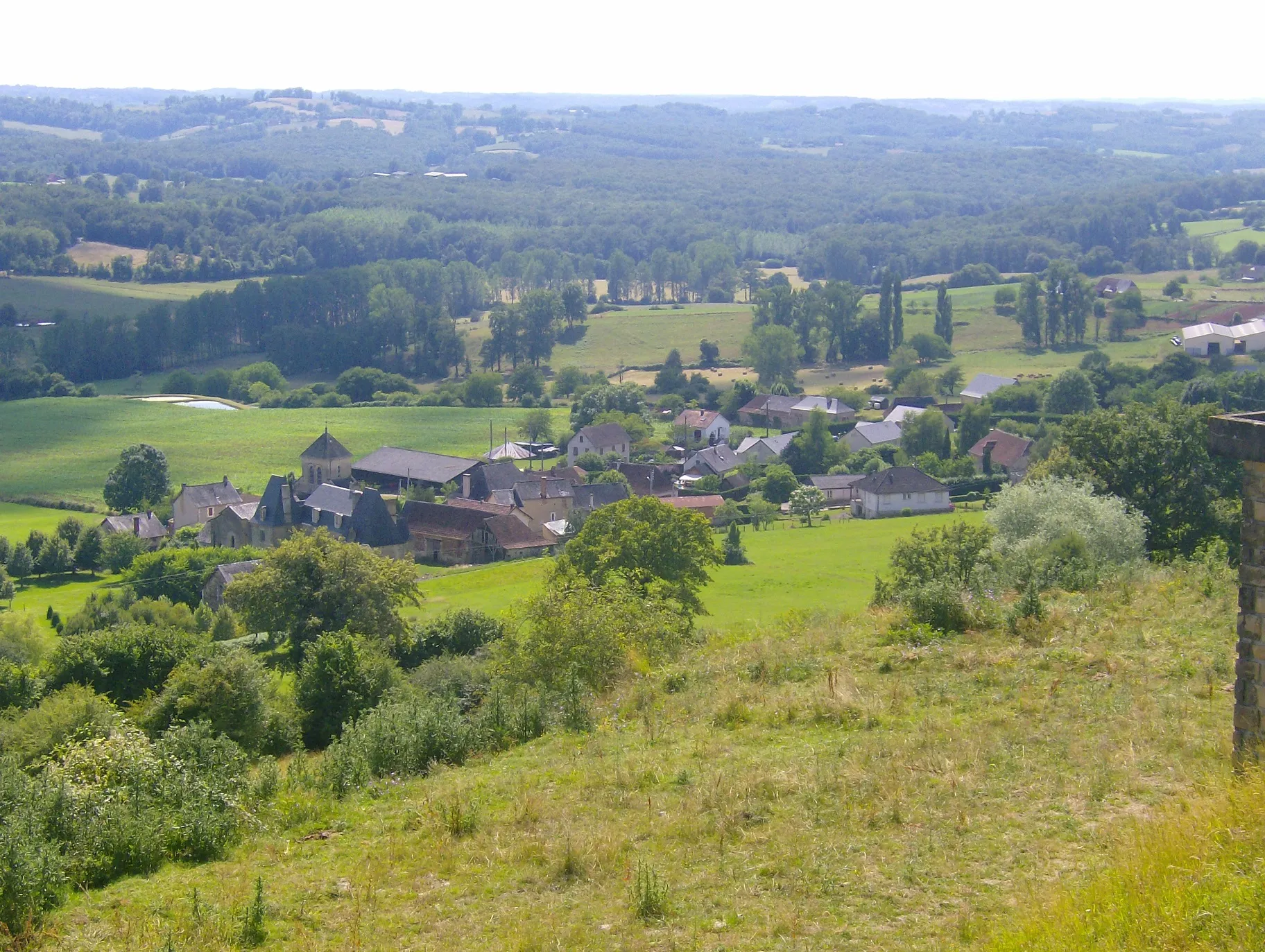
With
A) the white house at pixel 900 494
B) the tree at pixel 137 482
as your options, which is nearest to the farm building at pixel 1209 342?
the white house at pixel 900 494

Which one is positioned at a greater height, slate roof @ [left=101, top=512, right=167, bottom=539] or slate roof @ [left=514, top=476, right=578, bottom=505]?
slate roof @ [left=514, top=476, right=578, bottom=505]

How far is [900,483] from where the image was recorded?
205 ft

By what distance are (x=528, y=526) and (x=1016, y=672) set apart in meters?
43.8

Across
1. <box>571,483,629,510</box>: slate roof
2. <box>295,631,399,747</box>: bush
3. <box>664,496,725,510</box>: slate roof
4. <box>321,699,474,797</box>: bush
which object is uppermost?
<box>321,699,474,797</box>: bush

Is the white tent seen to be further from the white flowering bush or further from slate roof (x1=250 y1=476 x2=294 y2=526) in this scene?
the white flowering bush

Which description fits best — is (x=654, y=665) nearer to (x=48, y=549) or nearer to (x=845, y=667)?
(x=845, y=667)

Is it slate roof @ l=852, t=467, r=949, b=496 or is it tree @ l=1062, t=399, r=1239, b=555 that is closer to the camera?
tree @ l=1062, t=399, r=1239, b=555

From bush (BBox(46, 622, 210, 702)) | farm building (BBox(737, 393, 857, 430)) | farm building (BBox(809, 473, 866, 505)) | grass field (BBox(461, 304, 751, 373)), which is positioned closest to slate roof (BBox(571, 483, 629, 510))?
farm building (BBox(809, 473, 866, 505))

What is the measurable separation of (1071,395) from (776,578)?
144 feet

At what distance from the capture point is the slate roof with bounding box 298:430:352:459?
68062 millimetres

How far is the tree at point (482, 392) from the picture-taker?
324ft

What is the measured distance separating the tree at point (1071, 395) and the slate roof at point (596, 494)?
32202 mm

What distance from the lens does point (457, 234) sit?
602 ft

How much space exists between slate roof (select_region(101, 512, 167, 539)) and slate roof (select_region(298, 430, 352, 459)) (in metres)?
8.88
